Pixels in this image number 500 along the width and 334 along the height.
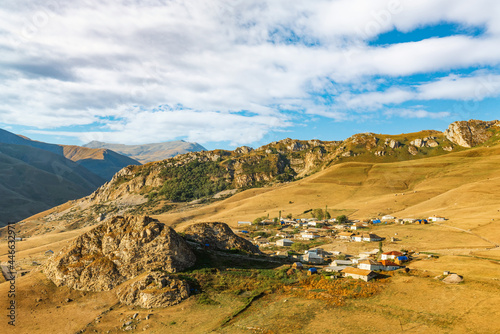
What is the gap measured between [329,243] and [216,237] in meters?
30.7

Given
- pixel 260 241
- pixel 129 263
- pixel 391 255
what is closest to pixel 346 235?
pixel 260 241

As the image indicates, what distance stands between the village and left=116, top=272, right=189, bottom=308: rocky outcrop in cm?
1771

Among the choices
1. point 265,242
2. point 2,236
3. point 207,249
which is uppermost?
point 207,249

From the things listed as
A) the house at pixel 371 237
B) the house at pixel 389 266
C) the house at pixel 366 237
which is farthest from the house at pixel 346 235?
the house at pixel 389 266

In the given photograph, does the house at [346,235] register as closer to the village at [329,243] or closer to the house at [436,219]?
the village at [329,243]

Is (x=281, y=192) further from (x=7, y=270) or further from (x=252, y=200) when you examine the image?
(x=7, y=270)

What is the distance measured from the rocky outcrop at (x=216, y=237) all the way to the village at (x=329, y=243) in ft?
23.6

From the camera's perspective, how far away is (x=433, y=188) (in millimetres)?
122312

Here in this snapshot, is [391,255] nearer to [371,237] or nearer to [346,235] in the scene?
[371,237]

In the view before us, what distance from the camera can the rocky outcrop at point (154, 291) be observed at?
3522cm

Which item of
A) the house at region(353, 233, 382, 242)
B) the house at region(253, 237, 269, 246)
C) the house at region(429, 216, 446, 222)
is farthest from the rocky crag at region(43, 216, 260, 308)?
the house at region(429, 216, 446, 222)

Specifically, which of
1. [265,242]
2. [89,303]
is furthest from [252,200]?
[89,303]

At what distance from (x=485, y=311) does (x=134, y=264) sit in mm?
39728

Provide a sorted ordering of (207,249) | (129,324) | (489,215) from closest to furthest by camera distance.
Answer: (129,324), (207,249), (489,215)
